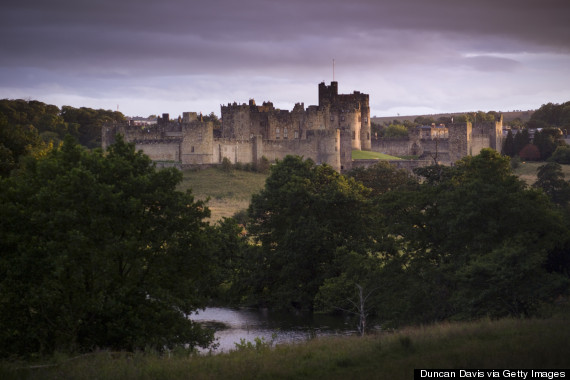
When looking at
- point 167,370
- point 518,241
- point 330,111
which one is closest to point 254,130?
point 330,111

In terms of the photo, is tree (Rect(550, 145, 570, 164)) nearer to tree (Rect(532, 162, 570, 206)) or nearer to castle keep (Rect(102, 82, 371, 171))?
tree (Rect(532, 162, 570, 206))

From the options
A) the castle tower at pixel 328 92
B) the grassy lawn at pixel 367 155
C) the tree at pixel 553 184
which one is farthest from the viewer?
the castle tower at pixel 328 92

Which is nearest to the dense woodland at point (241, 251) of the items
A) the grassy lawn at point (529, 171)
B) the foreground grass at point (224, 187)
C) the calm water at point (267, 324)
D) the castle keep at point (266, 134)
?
the calm water at point (267, 324)

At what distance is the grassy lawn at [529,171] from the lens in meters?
84.3

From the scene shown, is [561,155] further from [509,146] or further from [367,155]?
[367,155]

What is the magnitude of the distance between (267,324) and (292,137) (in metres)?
51.8

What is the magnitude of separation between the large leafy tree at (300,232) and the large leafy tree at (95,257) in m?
15.0

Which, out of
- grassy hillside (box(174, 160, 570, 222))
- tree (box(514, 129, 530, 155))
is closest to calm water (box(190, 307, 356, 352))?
grassy hillside (box(174, 160, 570, 222))

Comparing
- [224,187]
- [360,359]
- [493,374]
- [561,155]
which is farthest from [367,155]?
[493,374]

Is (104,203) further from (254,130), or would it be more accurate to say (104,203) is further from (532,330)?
(254,130)

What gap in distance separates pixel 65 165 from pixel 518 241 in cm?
1712

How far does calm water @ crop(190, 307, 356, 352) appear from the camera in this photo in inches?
1383

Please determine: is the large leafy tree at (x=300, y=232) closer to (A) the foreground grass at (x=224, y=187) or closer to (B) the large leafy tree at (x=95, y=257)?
(B) the large leafy tree at (x=95, y=257)

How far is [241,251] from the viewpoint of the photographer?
4312cm
